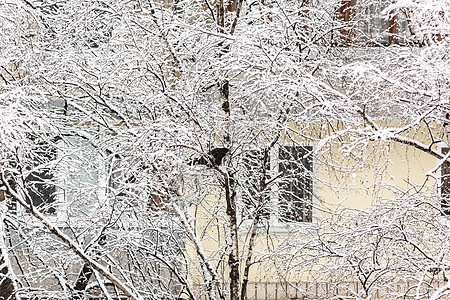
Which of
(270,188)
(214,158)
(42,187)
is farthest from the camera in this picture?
(42,187)

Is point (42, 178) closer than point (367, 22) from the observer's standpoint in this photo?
No

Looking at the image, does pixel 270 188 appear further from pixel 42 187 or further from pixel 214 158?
pixel 42 187

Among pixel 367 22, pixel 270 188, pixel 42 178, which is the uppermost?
pixel 367 22

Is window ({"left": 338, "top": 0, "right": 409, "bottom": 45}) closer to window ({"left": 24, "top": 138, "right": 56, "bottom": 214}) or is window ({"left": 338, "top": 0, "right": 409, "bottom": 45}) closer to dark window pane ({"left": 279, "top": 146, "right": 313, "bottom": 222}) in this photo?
dark window pane ({"left": 279, "top": 146, "right": 313, "bottom": 222})

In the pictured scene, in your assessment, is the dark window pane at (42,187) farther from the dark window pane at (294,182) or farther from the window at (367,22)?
the window at (367,22)

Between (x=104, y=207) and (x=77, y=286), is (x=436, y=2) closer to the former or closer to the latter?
(x=104, y=207)

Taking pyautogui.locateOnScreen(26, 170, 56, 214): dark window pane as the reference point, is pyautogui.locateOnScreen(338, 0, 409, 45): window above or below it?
above

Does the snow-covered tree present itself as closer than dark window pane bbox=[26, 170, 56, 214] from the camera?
Yes

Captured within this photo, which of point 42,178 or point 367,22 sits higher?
point 367,22

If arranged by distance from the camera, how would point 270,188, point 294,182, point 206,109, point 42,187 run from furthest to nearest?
point 294,182, point 42,187, point 270,188, point 206,109

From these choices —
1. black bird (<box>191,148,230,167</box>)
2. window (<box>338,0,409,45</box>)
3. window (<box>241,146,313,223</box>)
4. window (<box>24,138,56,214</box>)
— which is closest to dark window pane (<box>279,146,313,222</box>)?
window (<box>241,146,313,223</box>)

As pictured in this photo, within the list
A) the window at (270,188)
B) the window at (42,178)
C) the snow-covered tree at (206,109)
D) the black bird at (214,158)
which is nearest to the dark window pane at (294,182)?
the window at (270,188)

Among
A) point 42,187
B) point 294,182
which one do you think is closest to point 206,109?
point 294,182

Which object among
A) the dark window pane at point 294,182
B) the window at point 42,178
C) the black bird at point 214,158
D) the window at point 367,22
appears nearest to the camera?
the black bird at point 214,158
